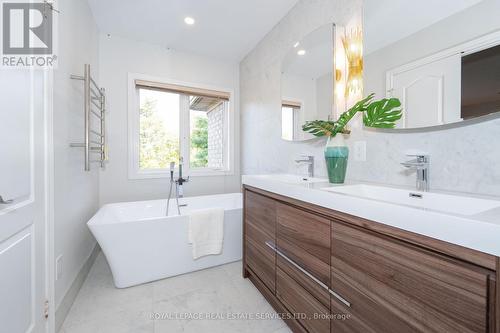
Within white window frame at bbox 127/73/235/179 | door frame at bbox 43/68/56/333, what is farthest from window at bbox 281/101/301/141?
door frame at bbox 43/68/56/333

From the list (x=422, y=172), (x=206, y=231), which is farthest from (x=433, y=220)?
(x=206, y=231)

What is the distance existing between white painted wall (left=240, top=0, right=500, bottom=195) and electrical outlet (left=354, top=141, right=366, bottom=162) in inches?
1.2

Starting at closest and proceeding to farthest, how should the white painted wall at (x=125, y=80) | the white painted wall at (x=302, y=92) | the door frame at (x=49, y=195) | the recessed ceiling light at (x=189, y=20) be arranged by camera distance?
the door frame at (x=49, y=195) → the white painted wall at (x=302, y=92) → the recessed ceiling light at (x=189, y=20) → the white painted wall at (x=125, y=80)

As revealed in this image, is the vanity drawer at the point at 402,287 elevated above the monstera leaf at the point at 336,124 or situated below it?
below

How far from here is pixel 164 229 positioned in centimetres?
187

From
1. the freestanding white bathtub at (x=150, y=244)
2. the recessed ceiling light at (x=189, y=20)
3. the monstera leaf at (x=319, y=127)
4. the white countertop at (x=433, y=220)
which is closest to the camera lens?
the white countertop at (x=433, y=220)

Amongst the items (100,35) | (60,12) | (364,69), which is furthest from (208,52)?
(364,69)

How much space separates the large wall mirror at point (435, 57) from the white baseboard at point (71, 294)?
2.36m

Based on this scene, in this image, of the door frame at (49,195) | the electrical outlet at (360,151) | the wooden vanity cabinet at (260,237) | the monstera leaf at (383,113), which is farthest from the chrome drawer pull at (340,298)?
the door frame at (49,195)

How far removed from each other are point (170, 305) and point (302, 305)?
3.24ft

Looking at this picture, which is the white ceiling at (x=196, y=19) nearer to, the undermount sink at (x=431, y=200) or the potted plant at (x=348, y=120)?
the potted plant at (x=348, y=120)

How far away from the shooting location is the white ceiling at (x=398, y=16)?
1.01 meters

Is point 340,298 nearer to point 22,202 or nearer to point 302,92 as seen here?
point 22,202

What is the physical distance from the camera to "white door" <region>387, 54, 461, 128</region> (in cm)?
99
